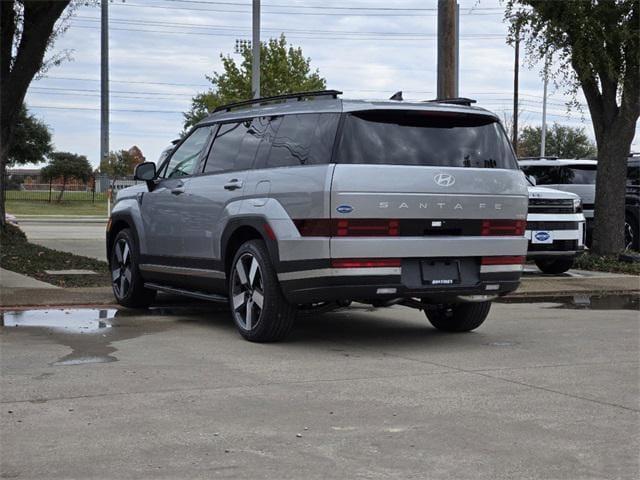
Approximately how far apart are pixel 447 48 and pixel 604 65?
11.9ft

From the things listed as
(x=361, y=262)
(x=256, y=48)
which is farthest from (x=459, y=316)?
(x=256, y=48)

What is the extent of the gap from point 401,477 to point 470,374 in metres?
2.78

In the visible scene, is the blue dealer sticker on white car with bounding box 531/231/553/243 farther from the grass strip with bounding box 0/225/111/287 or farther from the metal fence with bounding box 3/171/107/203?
the metal fence with bounding box 3/171/107/203

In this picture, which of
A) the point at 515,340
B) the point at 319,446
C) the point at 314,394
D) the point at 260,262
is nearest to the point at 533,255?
the point at 515,340

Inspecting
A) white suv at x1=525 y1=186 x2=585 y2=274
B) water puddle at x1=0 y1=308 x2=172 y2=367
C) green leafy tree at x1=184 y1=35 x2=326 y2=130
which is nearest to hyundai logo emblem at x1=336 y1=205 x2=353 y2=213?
water puddle at x1=0 y1=308 x2=172 y2=367

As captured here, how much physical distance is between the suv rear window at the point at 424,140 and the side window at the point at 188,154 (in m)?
2.31

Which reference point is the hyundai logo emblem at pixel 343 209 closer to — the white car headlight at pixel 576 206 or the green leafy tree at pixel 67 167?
the white car headlight at pixel 576 206

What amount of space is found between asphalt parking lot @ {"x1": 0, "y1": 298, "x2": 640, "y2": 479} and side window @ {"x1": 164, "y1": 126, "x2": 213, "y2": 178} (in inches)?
64.0

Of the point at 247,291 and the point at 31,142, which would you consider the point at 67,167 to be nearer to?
the point at 31,142

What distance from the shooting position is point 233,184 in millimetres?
9023

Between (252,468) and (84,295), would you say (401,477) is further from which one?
(84,295)

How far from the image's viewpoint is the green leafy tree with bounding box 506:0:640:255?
17.1m

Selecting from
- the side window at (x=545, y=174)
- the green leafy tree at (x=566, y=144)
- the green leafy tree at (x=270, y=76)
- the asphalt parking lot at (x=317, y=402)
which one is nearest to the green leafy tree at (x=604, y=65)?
the side window at (x=545, y=174)

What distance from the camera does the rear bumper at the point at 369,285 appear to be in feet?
26.2
